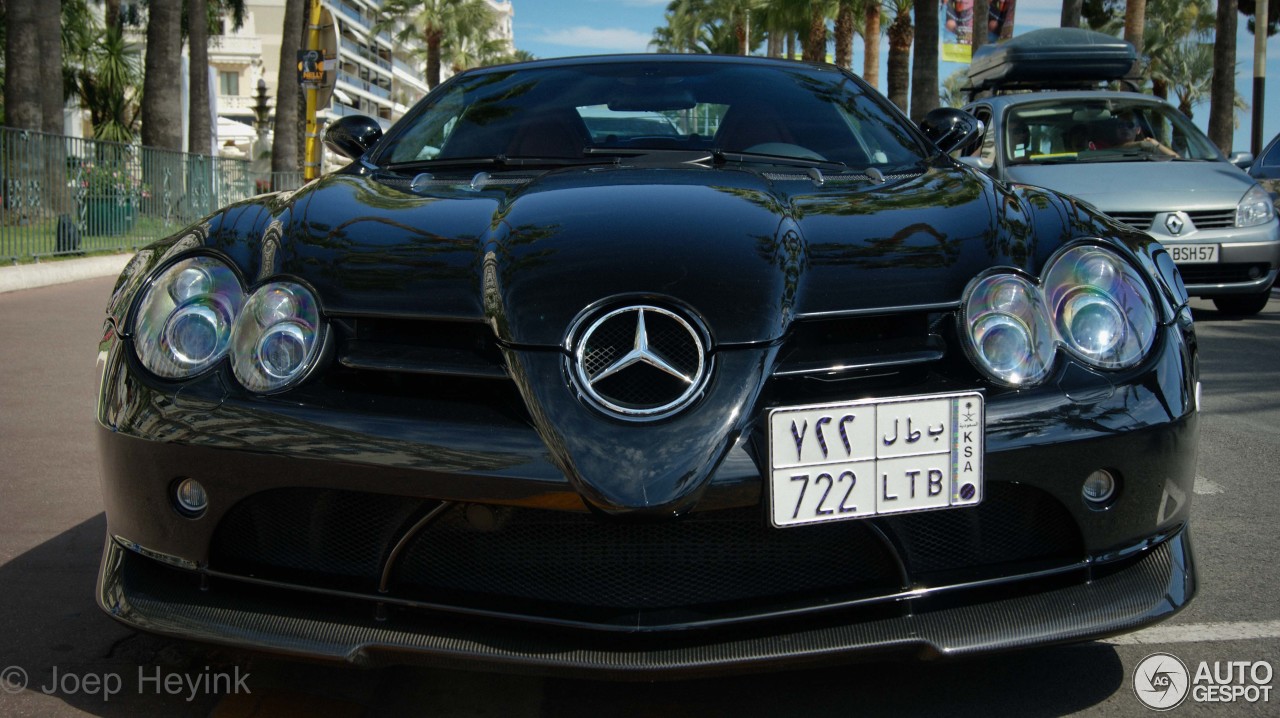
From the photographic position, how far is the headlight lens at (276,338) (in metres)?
2.15

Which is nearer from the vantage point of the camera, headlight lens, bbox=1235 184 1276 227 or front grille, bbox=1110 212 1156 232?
front grille, bbox=1110 212 1156 232

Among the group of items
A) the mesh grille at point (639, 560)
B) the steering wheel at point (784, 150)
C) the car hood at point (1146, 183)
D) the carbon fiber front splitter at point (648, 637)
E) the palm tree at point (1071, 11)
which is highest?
the palm tree at point (1071, 11)

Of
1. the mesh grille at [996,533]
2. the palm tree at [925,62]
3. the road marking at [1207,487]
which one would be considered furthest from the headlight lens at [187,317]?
the palm tree at [925,62]

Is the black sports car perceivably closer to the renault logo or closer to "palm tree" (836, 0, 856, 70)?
the renault logo

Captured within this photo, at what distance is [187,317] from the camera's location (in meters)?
2.27

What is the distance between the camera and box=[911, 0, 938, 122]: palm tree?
19.7 meters

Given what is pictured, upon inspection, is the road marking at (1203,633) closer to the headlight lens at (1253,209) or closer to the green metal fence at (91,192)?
the headlight lens at (1253,209)

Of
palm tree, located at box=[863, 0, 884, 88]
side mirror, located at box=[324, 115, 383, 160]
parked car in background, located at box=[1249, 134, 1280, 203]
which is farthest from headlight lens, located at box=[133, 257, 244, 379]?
palm tree, located at box=[863, 0, 884, 88]

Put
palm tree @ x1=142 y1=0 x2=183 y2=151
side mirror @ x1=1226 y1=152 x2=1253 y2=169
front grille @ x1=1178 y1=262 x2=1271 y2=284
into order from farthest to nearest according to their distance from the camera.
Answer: palm tree @ x1=142 y1=0 x2=183 y2=151 → side mirror @ x1=1226 y1=152 x2=1253 y2=169 → front grille @ x1=1178 y1=262 x2=1271 y2=284

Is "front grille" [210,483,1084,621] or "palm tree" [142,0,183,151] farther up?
"palm tree" [142,0,183,151]

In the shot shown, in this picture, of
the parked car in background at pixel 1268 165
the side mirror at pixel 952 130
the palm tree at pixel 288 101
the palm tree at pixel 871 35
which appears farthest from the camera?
the palm tree at pixel 871 35

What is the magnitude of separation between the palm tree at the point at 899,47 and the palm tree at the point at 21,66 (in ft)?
54.5

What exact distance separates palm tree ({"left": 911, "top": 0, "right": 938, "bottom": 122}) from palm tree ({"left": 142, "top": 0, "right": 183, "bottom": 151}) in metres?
11.3

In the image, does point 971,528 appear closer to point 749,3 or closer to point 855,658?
point 855,658
